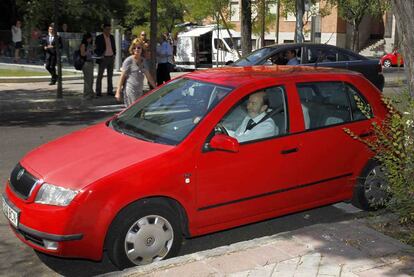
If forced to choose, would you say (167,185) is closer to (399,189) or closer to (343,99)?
(399,189)

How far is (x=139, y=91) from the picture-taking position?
8.60 metres

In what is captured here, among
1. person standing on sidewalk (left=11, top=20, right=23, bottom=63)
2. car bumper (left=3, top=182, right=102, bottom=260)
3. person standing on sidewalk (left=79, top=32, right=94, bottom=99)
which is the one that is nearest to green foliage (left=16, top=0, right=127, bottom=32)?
person standing on sidewalk (left=11, top=20, right=23, bottom=63)

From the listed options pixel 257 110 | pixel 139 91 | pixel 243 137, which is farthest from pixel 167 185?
pixel 139 91

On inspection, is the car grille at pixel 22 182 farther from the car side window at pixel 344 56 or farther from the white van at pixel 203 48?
the white van at pixel 203 48

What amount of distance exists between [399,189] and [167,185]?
186 cm

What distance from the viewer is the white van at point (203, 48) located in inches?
1193

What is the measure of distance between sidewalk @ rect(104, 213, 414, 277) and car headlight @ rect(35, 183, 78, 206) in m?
0.63

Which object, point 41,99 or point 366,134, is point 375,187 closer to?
point 366,134

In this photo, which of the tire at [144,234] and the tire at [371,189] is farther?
the tire at [371,189]

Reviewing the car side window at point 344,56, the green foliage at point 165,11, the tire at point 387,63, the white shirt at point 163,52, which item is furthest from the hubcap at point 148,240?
the tire at point 387,63

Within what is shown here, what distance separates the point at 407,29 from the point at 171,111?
85.0 inches

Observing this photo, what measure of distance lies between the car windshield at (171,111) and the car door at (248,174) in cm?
23

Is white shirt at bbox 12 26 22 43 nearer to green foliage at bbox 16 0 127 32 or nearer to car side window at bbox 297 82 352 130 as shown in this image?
green foliage at bbox 16 0 127 32

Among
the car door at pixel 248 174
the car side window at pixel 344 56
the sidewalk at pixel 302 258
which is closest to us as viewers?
the sidewalk at pixel 302 258
